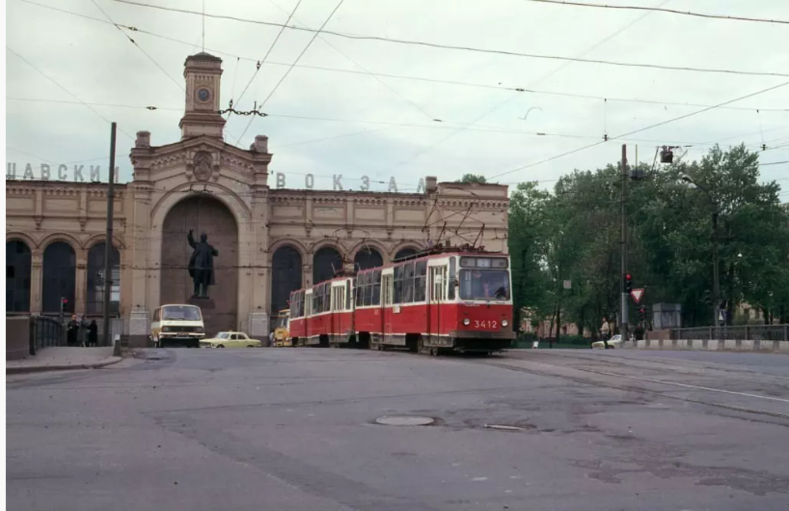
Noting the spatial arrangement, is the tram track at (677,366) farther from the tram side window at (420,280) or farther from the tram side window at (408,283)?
the tram side window at (408,283)

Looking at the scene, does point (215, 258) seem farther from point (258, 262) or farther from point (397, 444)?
point (397, 444)

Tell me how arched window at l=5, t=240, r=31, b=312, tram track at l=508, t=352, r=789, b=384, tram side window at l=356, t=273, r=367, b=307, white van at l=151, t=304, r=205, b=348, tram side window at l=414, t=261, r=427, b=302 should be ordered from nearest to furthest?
tram track at l=508, t=352, r=789, b=384, tram side window at l=414, t=261, r=427, b=302, tram side window at l=356, t=273, r=367, b=307, white van at l=151, t=304, r=205, b=348, arched window at l=5, t=240, r=31, b=312

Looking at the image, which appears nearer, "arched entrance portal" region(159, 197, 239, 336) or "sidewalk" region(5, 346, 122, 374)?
"sidewalk" region(5, 346, 122, 374)

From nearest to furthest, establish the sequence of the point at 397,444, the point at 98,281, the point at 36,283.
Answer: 1. the point at 397,444
2. the point at 36,283
3. the point at 98,281

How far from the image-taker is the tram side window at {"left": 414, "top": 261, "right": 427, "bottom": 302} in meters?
30.9

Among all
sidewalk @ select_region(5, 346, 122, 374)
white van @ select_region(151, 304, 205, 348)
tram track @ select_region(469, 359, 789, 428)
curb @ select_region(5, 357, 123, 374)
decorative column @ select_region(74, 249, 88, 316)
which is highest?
decorative column @ select_region(74, 249, 88, 316)

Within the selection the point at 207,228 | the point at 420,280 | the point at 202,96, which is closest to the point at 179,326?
the point at 420,280

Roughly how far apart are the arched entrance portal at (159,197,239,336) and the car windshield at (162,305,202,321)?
2014 cm

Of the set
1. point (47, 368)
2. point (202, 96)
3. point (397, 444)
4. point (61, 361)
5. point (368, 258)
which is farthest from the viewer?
point (368, 258)

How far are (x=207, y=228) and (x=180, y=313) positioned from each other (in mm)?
22063

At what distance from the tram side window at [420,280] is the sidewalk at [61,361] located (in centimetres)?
914

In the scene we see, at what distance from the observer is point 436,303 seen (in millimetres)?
29734

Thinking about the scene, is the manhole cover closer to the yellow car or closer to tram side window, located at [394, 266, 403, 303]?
tram side window, located at [394, 266, 403, 303]

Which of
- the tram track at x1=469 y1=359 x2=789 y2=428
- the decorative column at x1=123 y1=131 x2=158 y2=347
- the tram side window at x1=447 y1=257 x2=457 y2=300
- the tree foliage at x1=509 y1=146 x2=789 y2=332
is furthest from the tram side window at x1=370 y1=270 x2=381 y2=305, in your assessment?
the decorative column at x1=123 y1=131 x2=158 y2=347
